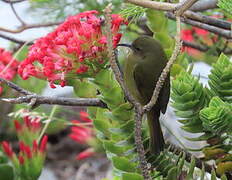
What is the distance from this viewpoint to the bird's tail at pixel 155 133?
953mm

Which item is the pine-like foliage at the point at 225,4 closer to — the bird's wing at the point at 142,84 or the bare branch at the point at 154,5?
the bare branch at the point at 154,5

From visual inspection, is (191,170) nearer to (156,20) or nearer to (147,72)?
(147,72)

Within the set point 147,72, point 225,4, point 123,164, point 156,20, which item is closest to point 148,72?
point 147,72

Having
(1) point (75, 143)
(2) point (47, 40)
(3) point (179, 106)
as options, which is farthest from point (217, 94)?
(1) point (75, 143)

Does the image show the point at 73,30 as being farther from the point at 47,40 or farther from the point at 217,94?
the point at 217,94

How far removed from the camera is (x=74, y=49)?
864mm

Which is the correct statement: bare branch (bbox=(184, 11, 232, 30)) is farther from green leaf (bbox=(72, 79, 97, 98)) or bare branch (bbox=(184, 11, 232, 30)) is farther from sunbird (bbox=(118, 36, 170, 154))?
green leaf (bbox=(72, 79, 97, 98))

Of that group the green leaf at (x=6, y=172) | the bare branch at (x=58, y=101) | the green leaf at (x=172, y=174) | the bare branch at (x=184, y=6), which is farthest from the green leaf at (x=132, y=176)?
the green leaf at (x=6, y=172)

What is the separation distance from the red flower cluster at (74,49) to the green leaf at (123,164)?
0.17 metres

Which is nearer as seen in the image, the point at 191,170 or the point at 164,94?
the point at 191,170

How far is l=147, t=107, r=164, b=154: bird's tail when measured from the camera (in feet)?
3.13

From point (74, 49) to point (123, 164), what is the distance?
0.83 feet

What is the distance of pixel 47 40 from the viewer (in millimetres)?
911

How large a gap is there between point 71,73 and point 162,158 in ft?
0.76
